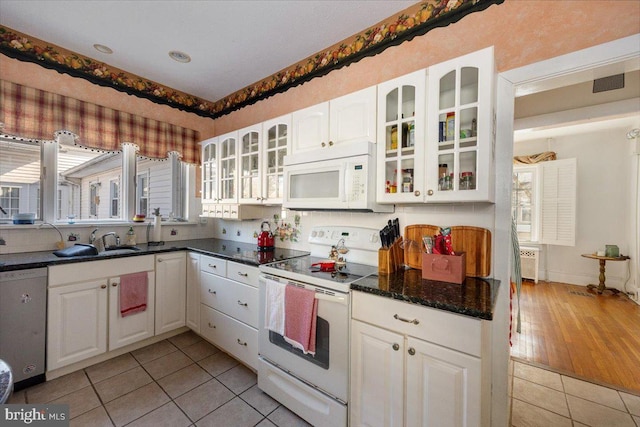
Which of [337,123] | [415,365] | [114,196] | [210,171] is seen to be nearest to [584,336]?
[415,365]

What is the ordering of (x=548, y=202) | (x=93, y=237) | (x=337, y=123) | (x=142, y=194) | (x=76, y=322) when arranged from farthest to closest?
(x=548, y=202)
(x=142, y=194)
(x=93, y=237)
(x=76, y=322)
(x=337, y=123)

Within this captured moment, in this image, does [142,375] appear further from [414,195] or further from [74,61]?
[74,61]

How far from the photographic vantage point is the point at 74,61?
2.54 meters

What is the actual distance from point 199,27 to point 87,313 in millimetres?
2456

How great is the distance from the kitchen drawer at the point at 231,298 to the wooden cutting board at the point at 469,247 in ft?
3.93

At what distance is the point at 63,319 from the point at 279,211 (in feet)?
6.28

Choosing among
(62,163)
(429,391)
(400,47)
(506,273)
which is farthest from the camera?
(62,163)

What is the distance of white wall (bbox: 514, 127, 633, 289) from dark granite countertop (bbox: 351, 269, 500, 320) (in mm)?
4657

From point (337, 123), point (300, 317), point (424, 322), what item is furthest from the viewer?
point (337, 123)

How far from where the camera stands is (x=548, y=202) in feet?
16.1

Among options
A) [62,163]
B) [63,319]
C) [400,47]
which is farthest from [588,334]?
[62,163]

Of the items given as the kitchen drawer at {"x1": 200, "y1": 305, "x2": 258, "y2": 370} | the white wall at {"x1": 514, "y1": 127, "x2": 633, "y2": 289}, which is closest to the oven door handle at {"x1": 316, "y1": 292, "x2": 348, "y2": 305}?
the kitchen drawer at {"x1": 200, "y1": 305, "x2": 258, "y2": 370}

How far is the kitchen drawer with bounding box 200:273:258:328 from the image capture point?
2.13m

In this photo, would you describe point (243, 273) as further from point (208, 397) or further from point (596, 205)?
point (596, 205)
